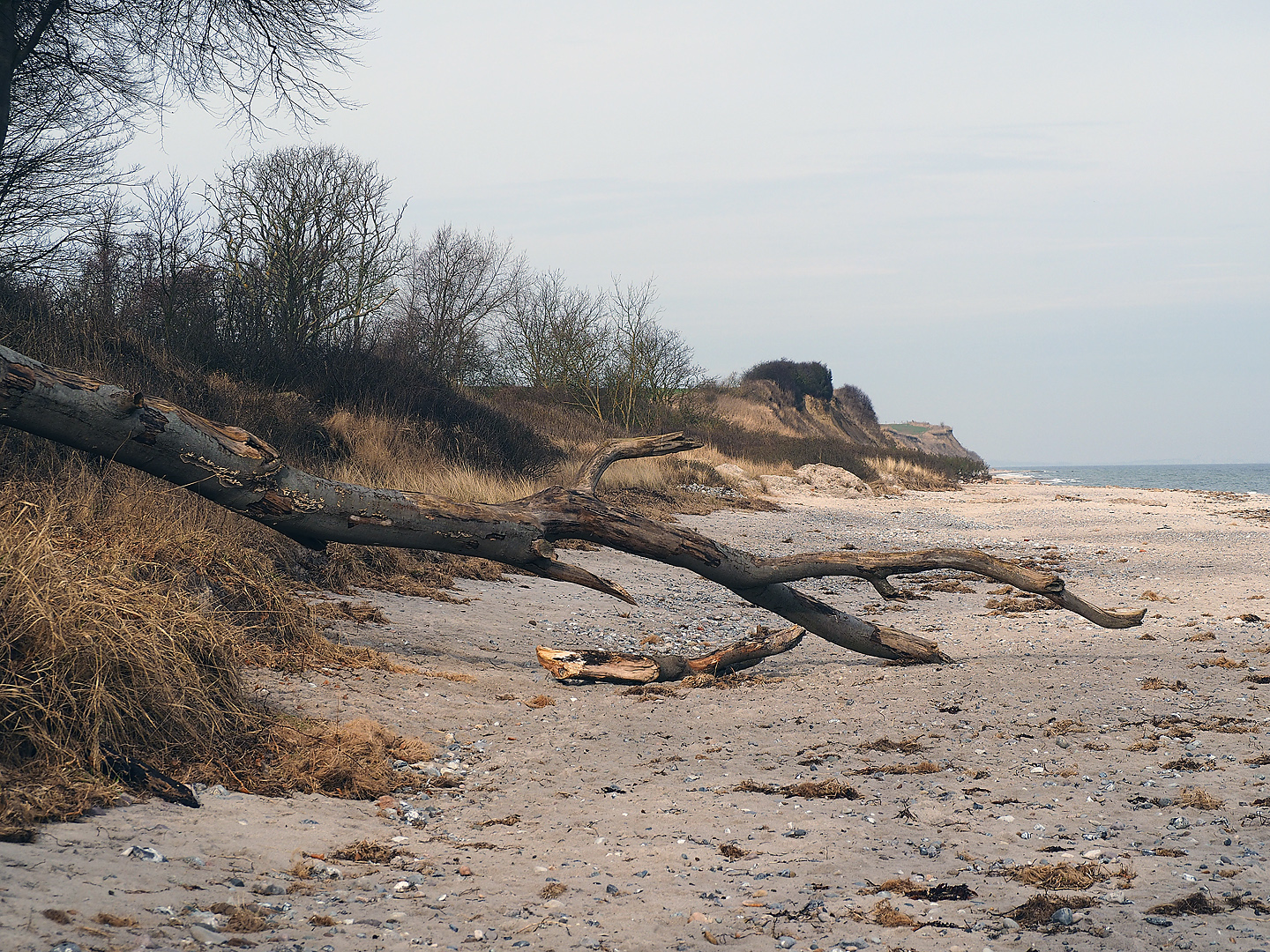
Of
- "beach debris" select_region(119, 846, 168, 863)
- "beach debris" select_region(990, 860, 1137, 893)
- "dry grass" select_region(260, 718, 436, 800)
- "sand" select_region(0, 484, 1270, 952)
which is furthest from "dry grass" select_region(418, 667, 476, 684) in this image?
"beach debris" select_region(990, 860, 1137, 893)

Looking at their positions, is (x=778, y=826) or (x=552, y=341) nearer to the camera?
(x=778, y=826)

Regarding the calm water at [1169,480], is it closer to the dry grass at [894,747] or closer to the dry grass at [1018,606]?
the dry grass at [1018,606]

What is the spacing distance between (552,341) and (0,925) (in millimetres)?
28356

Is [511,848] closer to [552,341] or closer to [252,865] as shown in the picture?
[252,865]

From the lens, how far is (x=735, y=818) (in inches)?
141

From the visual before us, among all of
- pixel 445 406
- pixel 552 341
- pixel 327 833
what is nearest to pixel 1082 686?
pixel 327 833

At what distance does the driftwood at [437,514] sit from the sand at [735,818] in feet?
1.82

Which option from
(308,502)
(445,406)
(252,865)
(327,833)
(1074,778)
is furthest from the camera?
(445,406)

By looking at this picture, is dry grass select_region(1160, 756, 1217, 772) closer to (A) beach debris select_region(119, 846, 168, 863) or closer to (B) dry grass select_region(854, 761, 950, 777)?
(B) dry grass select_region(854, 761, 950, 777)

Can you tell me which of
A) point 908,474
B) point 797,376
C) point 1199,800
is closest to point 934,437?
point 797,376

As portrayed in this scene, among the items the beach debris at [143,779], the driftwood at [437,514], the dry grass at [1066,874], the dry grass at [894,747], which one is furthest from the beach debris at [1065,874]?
the driftwood at [437,514]

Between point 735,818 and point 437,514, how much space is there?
2.90 m

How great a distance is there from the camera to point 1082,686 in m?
5.56

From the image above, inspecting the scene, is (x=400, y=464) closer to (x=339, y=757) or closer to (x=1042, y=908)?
(x=339, y=757)
